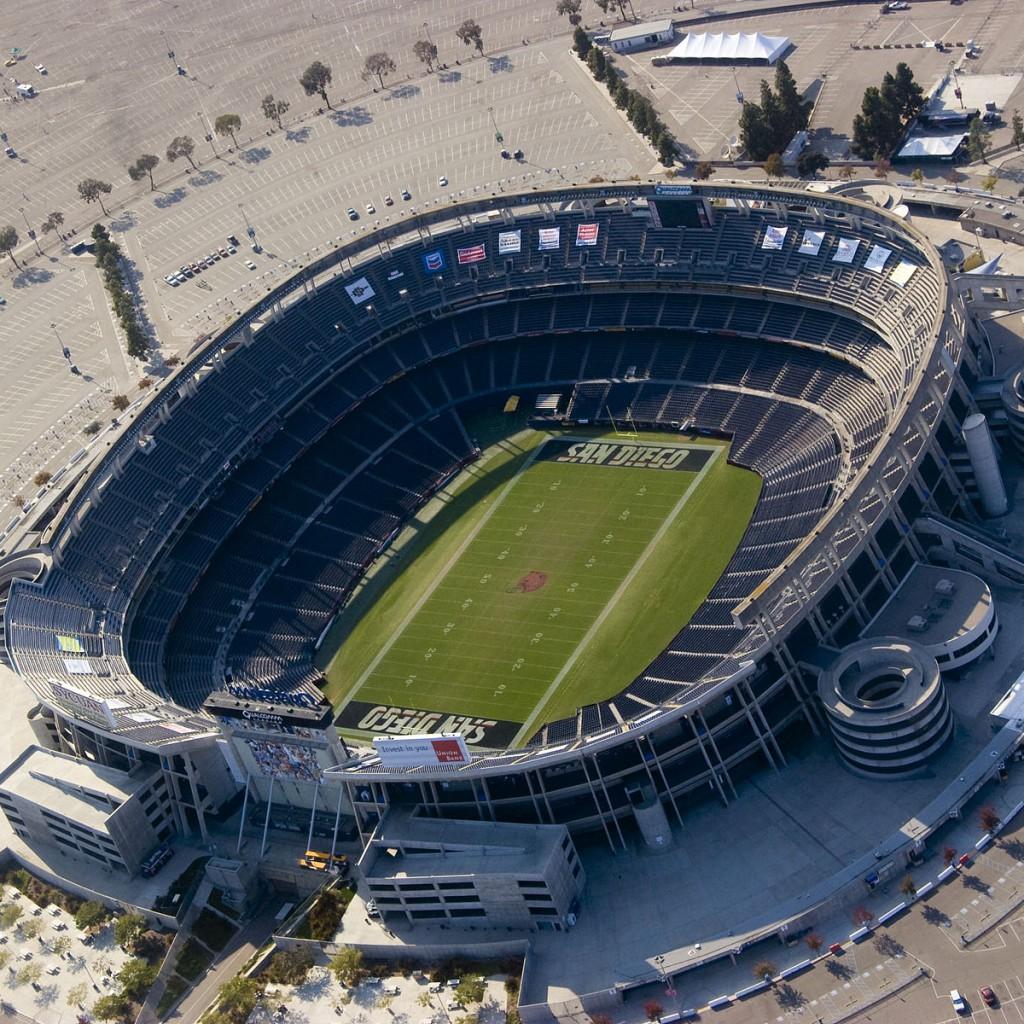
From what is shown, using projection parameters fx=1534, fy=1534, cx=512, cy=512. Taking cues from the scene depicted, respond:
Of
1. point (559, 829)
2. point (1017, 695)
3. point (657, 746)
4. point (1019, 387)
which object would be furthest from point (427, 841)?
point (1019, 387)

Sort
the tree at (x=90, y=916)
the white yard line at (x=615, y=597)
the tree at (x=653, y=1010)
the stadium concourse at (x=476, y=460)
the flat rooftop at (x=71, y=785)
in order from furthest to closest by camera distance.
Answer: the white yard line at (x=615, y=597) → the flat rooftop at (x=71, y=785) → the tree at (x=90, y=916) → the stadium concourse at (x=476, y=460) → the tree at (x=653, y=1010)

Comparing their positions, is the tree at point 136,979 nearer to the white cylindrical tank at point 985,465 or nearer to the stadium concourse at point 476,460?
the stadium concourse at point 476,460

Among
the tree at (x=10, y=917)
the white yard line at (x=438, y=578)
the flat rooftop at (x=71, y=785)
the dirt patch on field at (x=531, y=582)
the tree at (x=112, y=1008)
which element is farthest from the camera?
the dirt patch on field at (x=531, y=582)

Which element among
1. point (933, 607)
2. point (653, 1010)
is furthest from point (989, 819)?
point (653, 1010)

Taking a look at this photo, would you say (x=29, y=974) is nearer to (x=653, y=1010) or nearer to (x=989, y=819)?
(x=653, y=1010)

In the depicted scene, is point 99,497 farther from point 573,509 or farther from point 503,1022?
point 503,1022

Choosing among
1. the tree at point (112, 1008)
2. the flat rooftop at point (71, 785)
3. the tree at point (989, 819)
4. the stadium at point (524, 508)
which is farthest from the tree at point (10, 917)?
the tree at point (989, 819)
